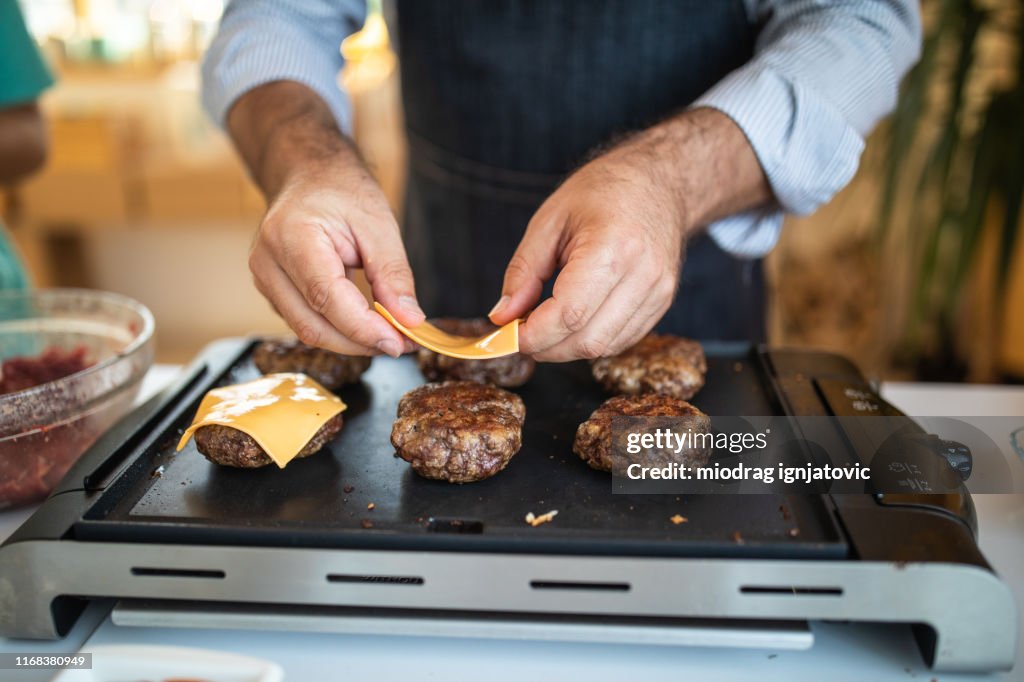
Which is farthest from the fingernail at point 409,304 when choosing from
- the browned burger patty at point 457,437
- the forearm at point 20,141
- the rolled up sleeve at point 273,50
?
the forearm at point 20,141

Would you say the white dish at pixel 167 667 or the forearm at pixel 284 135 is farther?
the forearm at pixel 284 135

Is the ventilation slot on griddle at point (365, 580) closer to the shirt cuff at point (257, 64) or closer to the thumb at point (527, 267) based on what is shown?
the thumb at point (527, 267)

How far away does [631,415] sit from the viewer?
3.25 feet

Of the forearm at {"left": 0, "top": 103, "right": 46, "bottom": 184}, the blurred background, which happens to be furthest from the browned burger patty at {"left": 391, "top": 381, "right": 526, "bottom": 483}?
the blurred background

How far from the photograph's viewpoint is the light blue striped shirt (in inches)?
47.8

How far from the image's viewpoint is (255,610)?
0.86 m

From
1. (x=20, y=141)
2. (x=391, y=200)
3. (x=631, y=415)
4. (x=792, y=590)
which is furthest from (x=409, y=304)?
(x=391, y=200)

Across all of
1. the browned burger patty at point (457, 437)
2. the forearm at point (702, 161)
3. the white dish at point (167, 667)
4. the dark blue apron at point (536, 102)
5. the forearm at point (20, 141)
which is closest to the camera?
the white dish at point (167, 667)

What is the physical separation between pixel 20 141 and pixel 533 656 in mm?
1552

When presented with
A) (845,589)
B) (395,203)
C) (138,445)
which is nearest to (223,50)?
(138,445)

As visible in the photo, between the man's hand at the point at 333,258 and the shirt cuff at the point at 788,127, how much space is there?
512 mm

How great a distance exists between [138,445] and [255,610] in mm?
294

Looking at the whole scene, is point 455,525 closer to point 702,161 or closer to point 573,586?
point 573,586

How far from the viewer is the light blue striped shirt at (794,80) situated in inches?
47.8
